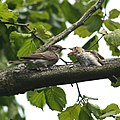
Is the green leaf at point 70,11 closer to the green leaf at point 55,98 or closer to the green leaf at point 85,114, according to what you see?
the green leaf at point 55,98

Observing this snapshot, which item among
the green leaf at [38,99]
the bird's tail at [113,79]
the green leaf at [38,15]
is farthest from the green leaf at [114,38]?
the green leaf at [38,15]

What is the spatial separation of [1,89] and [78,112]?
287 millimetres

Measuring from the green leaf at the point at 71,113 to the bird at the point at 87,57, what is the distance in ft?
0.51

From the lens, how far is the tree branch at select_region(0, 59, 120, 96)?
1627mm

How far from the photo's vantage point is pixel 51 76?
1.62m

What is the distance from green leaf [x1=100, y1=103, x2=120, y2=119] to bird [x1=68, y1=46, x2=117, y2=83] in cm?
9

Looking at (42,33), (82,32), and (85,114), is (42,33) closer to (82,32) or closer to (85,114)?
(82,32)

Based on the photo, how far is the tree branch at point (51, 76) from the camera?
1.63 meters

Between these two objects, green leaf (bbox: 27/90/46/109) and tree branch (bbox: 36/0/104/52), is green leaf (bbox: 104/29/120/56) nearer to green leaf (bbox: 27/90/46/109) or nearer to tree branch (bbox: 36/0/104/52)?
tree branch (bbox: 36/0/104/52)

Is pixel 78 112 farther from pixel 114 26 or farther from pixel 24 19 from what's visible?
pixel 24 19

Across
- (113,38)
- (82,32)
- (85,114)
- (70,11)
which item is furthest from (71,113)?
(70,11)

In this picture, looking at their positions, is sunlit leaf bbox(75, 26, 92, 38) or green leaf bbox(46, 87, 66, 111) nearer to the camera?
green leaf bbox(46, 87, 66, 111)

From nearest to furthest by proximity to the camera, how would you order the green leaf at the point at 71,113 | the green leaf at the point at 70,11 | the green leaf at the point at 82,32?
the green leaf at the point at 71,113
the green leaf at the point at 82,32
the green leaf at the point at 70,11

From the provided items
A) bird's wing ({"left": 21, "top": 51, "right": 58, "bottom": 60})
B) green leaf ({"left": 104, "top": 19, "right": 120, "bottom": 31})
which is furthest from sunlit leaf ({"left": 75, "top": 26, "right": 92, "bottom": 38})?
bird's wing ({"left": 21, "top": 51, "right": 58, "bottom": 60})
